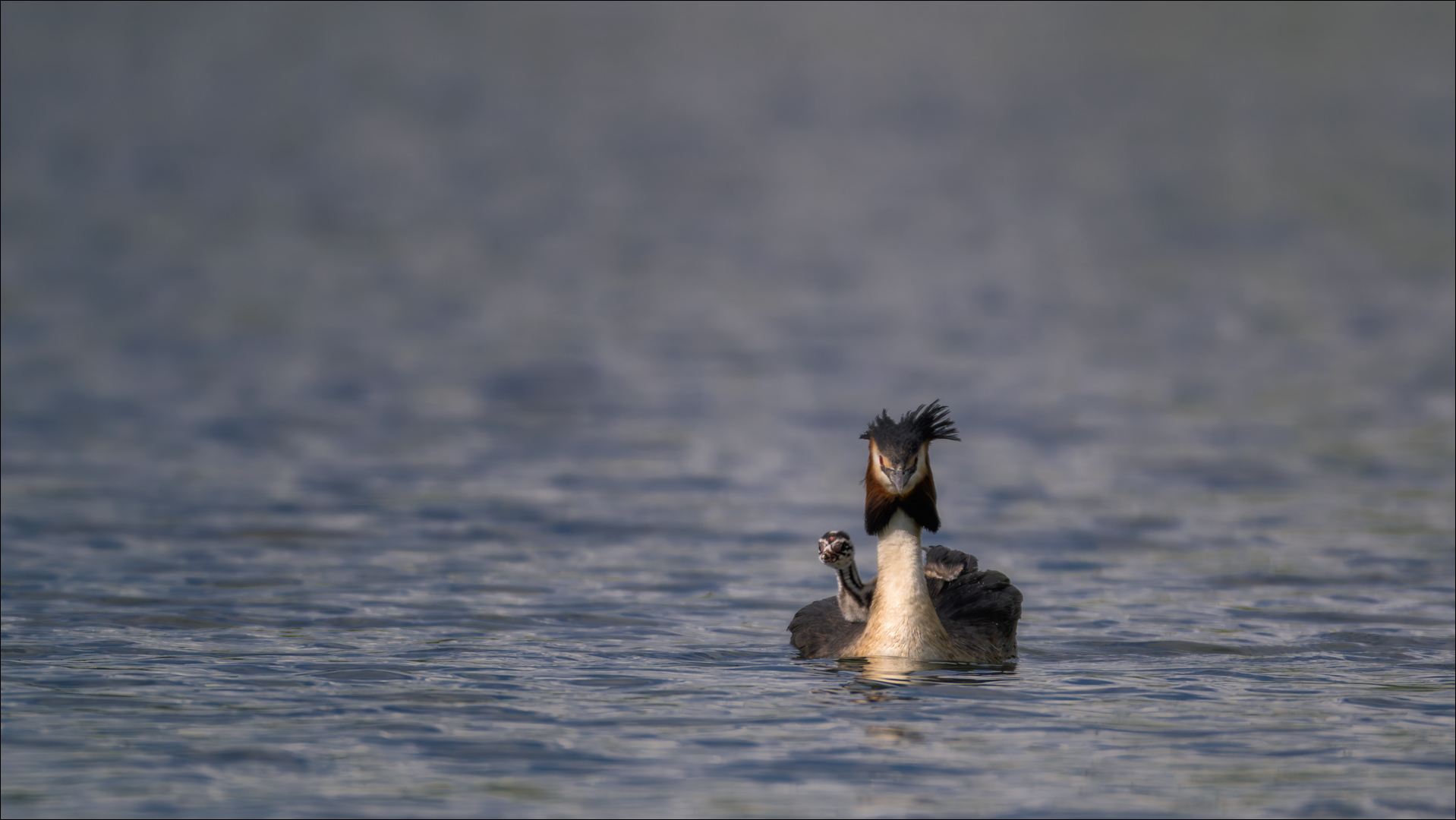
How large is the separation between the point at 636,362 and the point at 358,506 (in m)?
12.5

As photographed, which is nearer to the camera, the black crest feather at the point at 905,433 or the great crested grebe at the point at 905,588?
the black crest feather at the point at 905,433

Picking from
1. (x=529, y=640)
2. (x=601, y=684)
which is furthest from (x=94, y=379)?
(x=601, y=684)

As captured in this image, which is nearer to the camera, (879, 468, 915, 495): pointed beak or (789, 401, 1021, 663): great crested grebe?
(879, 468, 915, 495): pointed beak

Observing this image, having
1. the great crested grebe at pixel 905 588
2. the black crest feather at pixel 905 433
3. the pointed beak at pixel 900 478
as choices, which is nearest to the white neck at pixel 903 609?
the great crested grebe at pixel 905 588

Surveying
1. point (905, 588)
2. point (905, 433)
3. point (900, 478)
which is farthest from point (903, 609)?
point (905, 433)

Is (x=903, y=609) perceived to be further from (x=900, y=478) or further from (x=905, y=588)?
(x=900, y=478)

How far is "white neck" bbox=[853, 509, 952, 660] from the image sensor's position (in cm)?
1412

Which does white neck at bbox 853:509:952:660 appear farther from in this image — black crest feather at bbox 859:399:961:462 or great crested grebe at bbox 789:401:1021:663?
black crest feather at bbox 859:399:961:462

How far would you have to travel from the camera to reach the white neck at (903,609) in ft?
46.3

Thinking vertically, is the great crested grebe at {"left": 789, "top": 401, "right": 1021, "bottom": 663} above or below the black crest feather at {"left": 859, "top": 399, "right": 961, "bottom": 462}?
below

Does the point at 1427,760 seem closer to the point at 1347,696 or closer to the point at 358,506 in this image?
the point at 1347,696

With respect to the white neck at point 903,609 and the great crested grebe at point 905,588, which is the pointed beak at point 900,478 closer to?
the great crested grebe at point 905,588

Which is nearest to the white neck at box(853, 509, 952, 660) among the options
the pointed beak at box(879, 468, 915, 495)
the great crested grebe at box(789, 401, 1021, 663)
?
the great crested grebe at box(789, 401, 1021, 663)

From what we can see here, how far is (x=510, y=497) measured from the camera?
21484 millimetres
